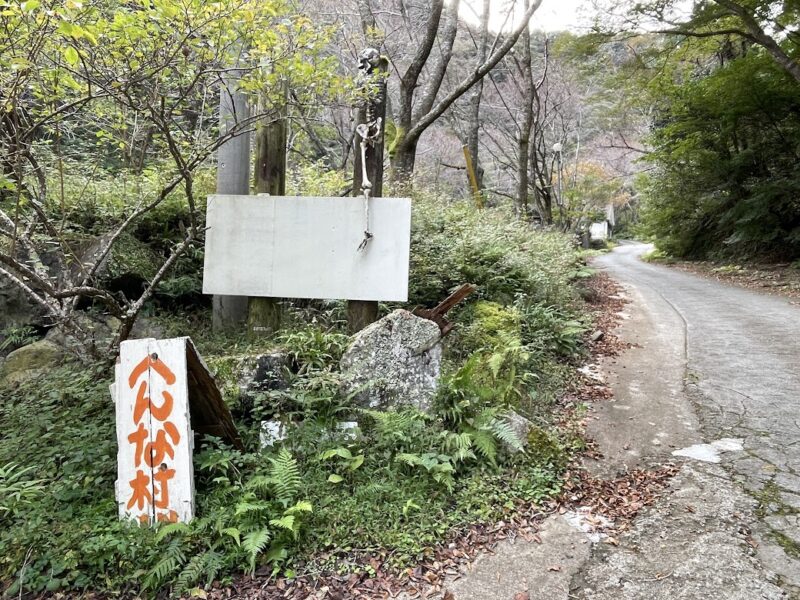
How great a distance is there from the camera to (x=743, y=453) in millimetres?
4121

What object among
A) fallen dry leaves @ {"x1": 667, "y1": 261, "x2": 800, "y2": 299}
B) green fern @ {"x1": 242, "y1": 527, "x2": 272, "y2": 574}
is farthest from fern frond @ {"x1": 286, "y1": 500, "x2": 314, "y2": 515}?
fallen dry leaves @ {"x1": 667, "y1": 261, "x2": 800, "y2": 299}

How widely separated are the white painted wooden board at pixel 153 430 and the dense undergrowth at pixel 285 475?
0.17 meters

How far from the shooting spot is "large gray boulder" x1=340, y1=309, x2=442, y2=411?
4.25 m

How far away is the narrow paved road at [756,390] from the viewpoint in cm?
326

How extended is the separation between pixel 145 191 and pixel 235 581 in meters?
4.45

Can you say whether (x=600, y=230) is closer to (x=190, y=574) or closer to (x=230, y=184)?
(x=230, y=184)

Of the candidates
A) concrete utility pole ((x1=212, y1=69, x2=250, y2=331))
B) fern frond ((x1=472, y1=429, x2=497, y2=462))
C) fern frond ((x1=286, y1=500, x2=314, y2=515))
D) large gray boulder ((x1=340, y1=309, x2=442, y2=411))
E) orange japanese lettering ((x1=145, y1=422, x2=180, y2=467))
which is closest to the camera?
fern frond ((x1=286, y1=500, x2=314, y2=515))

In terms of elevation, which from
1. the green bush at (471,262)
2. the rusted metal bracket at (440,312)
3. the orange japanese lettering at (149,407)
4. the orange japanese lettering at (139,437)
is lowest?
the orange japanese lettering at (139,437)

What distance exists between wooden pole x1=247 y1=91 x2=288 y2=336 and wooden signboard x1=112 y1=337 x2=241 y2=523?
1.87 meters

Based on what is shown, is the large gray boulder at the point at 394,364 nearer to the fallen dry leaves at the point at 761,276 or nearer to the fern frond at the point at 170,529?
the fern frond at the point at 170,529

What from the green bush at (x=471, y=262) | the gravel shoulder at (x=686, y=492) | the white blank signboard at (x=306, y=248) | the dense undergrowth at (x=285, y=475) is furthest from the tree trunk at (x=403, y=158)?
the gravel shoulder at (x=686, y=492)

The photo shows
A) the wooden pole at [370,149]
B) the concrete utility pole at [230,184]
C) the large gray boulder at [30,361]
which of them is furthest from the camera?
the concrete utility pole at [230,184]

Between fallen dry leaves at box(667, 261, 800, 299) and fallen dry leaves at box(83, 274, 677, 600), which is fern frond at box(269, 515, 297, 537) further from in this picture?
fallen dry leaves at box(667, 261, 800, 299)

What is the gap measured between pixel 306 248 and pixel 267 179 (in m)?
1.06
